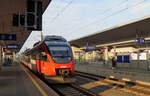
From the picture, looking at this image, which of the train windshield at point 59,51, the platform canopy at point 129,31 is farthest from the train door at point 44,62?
the platform canopy at point 129,31

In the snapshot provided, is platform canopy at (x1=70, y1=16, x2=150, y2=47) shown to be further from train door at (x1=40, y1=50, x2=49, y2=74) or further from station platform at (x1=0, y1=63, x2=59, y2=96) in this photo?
station platform at (x1=0, y1=63, x2=59, y2=96)

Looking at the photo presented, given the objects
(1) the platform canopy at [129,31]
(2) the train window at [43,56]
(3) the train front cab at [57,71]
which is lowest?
(3) the train front cab at [57,71]

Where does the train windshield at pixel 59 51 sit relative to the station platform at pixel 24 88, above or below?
above

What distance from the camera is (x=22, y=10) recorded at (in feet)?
77.6

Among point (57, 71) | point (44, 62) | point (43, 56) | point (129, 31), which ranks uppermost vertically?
point (129, 31)

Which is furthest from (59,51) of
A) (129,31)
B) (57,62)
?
(129,31)

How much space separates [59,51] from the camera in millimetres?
18578

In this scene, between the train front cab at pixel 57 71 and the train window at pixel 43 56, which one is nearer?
the train front cab at pixel 57 71

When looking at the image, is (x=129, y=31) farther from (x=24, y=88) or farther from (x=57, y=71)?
(x=24, y=88)

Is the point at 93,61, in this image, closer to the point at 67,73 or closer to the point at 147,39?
the point at 147,39

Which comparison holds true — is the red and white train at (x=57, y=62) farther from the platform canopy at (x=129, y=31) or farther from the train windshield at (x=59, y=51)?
the platform canopy at (x=129, y=31)

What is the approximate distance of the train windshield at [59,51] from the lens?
724 inches

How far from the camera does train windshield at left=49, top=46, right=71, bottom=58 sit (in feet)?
60.3

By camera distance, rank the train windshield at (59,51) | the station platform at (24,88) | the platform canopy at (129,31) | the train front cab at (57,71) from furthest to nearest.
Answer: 1. the platform canopy at (129,31)
2. the train windshield at (59,51)
3. the train front cab at (57,71)
4. the station platform at (24,88)
